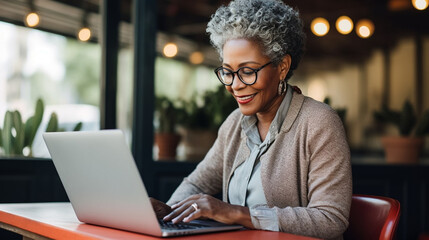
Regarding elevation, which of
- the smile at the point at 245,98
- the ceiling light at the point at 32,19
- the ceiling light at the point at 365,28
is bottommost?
the smile at the point at 245,98

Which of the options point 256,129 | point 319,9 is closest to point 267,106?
point 256,129

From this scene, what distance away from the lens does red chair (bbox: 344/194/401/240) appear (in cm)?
168

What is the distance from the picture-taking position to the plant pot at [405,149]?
442cm

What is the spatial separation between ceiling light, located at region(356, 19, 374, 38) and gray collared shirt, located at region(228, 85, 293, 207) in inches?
215

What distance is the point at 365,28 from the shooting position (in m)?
7.04

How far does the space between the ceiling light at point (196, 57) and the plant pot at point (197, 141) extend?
1.59 metres

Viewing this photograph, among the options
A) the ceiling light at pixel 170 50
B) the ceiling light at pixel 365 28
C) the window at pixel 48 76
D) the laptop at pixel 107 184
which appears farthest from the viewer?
the ceiling light at pixel 365 28

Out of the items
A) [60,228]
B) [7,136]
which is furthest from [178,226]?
[7,136]

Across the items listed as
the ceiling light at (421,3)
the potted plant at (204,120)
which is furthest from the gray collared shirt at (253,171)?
the ceiling light at (421,3)

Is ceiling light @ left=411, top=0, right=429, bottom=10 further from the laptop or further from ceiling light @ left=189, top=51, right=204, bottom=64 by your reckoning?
the laptop

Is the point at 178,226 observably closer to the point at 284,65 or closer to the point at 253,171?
the point at 253,171

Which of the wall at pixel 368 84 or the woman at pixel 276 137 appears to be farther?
the wall at pixel 368 84

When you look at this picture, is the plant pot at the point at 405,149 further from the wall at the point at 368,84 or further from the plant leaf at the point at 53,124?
the wall at the point at 368,84

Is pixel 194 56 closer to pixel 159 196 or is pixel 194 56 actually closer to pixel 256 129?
pixel 159 196
